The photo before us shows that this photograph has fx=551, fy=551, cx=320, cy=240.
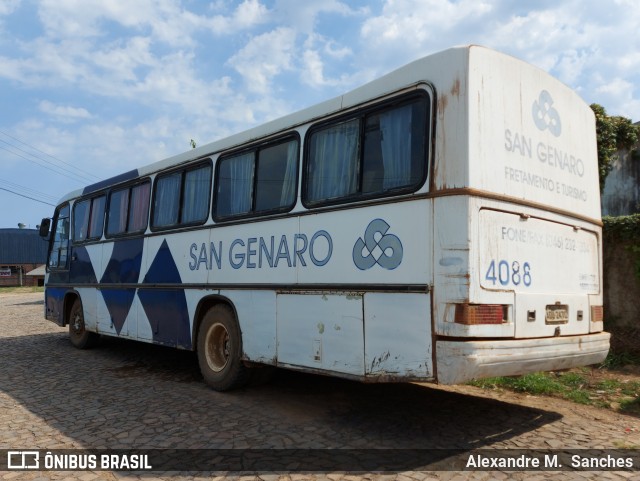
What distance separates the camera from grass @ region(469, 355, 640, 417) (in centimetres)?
623

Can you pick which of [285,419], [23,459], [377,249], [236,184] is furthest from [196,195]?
[23,459]

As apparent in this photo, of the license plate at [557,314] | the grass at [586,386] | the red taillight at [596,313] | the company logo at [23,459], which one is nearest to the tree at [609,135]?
the grass at [586,386]

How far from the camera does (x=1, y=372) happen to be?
8422 millimetres

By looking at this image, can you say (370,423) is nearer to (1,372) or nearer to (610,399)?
(610,399)

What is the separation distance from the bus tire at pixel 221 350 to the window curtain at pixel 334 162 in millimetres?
2091

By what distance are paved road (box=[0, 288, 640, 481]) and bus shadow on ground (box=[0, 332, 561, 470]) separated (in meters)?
0.01

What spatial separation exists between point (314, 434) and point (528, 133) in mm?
3364

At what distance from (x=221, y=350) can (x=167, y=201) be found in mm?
2459

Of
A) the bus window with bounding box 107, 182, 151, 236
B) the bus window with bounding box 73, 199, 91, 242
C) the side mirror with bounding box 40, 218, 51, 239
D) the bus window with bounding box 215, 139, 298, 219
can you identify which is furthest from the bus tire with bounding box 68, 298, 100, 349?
the bus window with bounding box 215, 139, 298, 219

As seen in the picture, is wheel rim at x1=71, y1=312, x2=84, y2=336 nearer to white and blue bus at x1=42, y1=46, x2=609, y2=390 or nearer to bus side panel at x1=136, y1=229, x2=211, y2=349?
bus side panel at x1=136, y1=229, x2=211, y2=349

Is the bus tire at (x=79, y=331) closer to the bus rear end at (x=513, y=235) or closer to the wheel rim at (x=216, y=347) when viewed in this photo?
the wheel rim at (x=216, y=347)

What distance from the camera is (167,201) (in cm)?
818

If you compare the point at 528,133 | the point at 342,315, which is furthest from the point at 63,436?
the point at 528,133

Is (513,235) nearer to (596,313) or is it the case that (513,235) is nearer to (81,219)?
(596,313)
